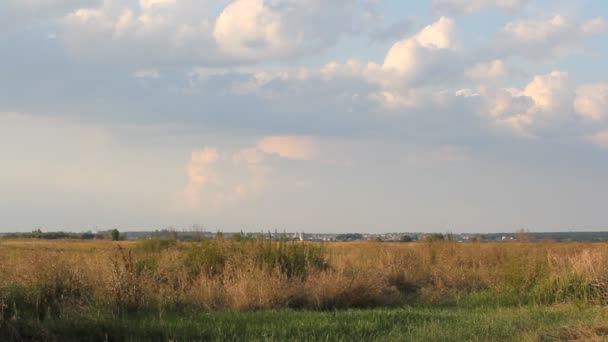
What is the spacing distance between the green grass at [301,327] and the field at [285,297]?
3cm

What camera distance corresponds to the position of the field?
12.5 m

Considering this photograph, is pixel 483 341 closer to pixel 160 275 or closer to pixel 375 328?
pixel 375 328

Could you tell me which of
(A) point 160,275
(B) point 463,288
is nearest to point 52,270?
(A) point 160,275

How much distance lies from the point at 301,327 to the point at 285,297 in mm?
5203

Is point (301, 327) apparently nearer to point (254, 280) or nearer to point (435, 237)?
point (254, 280)

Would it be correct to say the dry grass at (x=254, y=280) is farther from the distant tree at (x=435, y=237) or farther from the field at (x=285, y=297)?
the distant tree at (x=435, y=237)

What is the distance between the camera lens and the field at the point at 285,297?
41.0 feet

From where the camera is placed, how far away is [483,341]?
1172 centimetres

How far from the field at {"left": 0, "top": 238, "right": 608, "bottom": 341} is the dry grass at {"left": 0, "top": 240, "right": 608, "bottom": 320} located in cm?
4

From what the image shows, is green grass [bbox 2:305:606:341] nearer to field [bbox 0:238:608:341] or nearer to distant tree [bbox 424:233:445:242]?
field [bbox 0:238:608:341]

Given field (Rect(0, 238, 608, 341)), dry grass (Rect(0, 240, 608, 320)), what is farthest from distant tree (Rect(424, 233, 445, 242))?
dry grass (Rect(0, 240, 608, 320))

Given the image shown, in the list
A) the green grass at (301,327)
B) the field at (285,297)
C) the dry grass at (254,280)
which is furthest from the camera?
the dry grass at (254,280)

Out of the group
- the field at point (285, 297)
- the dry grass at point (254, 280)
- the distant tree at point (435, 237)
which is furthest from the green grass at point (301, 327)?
the distant tree at point (435, 237)

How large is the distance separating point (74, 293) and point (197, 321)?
458 centimetres
